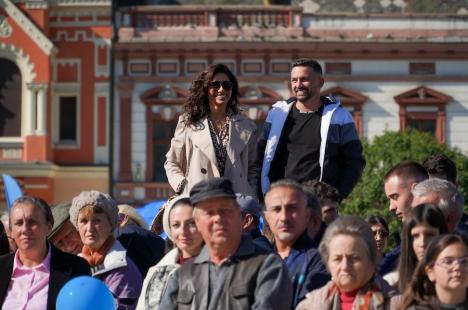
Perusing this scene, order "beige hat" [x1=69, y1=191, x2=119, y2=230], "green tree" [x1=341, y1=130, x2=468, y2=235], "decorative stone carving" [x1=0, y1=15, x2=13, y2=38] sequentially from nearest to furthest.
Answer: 1. "beige hat" [x1=69, y1=191, x2=119, y2=230]
2. "green tree" [x1=341, y1=130, x2=468, y2=235]
3. "decorative stone carving" [x1=0, y1=15, x2=13, y2=38]

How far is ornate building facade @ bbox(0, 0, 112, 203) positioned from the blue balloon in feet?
86.4

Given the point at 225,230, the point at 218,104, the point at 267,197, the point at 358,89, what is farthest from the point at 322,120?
the point at 358,89

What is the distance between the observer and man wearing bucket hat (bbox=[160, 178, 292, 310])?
7.68 meters

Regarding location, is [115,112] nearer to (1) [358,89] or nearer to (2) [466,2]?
(1) [358,89]

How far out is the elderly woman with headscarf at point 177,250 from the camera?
8.64m

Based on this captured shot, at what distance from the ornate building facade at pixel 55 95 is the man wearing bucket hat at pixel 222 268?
27.5m

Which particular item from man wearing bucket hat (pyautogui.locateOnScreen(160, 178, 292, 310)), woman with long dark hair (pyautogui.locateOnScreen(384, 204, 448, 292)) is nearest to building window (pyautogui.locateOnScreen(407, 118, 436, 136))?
woman with long dark hair (pyautogui.locateOnScreen(384, 204, 448, 292))

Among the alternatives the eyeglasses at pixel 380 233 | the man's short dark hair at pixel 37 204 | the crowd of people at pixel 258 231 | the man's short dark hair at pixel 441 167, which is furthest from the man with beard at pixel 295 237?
the man's short dark hair at pixel 441 167

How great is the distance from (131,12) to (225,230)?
28.9 m

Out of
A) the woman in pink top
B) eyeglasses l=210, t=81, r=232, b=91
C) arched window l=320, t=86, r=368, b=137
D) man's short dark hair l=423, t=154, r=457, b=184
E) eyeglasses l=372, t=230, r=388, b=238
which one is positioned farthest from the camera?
arched window l=320, t=86, r=368, b=137

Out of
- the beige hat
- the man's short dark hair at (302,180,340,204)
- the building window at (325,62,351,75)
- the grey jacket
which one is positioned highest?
the building window at (325,62,351,75)

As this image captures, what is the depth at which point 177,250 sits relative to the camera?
8.84m

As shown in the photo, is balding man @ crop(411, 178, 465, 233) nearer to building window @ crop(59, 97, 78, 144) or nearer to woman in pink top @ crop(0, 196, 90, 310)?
woman in pink top @ crop(0, 196, 90, 310)

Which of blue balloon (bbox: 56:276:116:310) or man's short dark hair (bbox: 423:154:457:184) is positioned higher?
man's short dark hair (bbox: 423:154:457:184)
